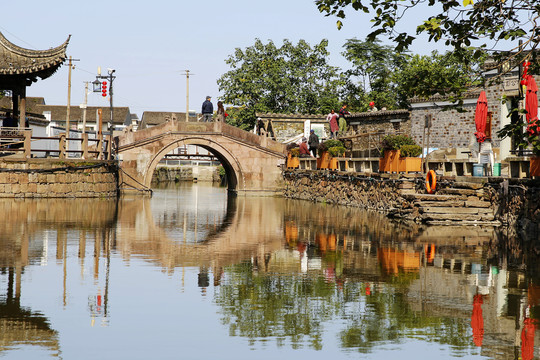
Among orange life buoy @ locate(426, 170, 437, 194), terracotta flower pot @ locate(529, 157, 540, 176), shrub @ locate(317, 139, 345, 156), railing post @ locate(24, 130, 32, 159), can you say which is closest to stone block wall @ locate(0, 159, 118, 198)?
railing post @ locate(24, 130, 32, 159)

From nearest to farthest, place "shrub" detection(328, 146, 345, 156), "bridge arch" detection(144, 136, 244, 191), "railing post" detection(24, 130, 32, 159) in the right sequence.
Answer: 1. "railing post" detection(24, 130, 32, 159)
2. "shrub" detection(328, 146, 345, 156)
3. "bridge arch" detection(144, 136, 244, 191)

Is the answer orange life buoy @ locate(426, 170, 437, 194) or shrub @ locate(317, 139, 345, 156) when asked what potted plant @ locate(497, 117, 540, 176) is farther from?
shrub @ locate(317, 139, 345, 156)

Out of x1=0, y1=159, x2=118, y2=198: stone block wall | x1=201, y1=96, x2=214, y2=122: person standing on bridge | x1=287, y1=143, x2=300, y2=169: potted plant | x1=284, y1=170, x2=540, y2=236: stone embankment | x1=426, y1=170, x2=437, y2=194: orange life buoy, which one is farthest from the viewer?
x1=201, y1=96, x2=214, y2=122: person standing on bridge

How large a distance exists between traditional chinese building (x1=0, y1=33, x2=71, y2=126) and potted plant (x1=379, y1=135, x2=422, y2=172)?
13.0 metres

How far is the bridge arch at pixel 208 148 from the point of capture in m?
37.5

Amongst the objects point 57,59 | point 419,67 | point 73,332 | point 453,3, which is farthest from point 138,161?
point 73,332

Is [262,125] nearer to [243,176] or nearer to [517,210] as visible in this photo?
[243,176]

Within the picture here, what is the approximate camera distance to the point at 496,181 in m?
20.9

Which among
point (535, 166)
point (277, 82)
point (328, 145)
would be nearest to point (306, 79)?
point (277, 82)

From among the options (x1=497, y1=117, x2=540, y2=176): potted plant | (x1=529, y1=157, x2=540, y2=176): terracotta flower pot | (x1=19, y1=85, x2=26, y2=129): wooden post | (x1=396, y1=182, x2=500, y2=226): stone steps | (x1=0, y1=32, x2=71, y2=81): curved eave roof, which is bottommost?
(x1=396, y1=182, x2=500, y2=226): stone steps

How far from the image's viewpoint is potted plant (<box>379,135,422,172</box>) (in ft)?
84.3

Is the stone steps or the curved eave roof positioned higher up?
the curved eave roof

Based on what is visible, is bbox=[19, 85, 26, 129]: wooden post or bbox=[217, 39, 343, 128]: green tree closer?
bbox=[19, 85, 26, 129]: wooden post

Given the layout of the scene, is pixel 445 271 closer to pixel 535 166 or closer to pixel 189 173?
pixel 535 166
